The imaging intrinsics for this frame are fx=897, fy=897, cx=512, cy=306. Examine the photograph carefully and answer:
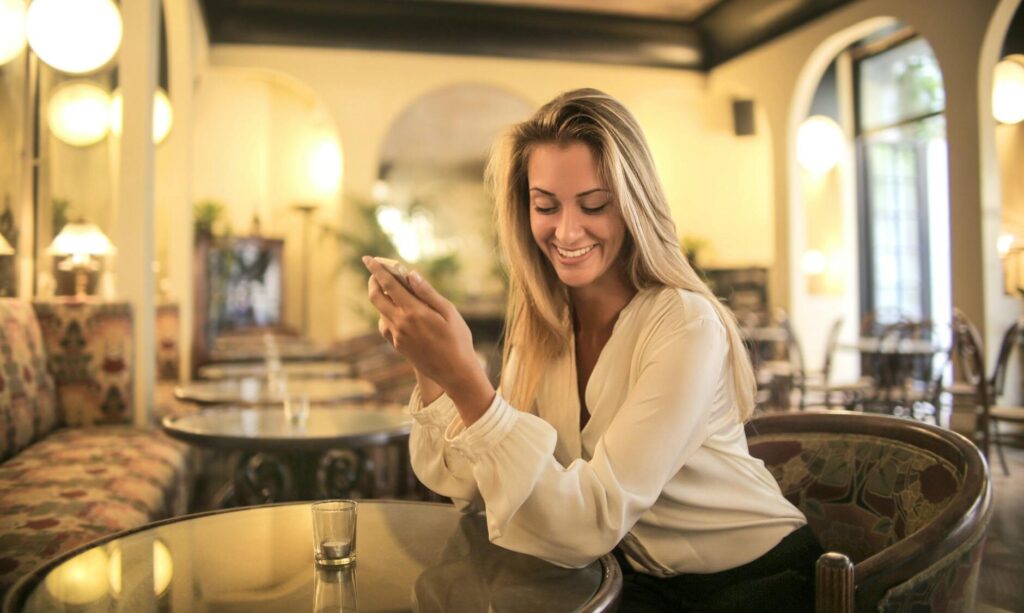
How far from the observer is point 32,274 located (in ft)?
13.9

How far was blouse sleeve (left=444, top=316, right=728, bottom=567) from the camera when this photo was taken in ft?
3.56

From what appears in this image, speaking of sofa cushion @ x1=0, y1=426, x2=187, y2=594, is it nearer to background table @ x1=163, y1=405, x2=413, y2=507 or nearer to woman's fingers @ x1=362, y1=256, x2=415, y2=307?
background table @ x1=163, y1=405, x2=413, y2=507

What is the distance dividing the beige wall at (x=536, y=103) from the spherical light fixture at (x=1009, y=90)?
10.0 feet

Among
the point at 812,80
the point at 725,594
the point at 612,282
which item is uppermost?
the point at 812,80

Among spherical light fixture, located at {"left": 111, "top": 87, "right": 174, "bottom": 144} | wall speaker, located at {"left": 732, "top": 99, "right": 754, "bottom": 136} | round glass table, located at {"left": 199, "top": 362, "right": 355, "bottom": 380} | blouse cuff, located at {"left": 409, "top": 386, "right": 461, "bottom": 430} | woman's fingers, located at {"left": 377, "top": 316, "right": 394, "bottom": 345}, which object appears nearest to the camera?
woman's fingers, located at {"left": 377, "top": 316, "right": 394, "bottom": 345}

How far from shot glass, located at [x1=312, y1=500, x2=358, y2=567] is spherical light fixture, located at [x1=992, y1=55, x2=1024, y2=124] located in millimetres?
6436

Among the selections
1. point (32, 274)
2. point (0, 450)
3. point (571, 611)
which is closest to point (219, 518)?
point (571, 611)

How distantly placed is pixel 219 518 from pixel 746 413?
2.85 feet

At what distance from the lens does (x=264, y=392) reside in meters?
4.13

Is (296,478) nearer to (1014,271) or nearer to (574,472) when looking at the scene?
(574,472)

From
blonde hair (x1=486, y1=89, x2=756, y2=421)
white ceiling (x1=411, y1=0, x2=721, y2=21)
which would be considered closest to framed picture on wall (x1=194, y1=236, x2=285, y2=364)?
white ceiling (x1=411, y1=0, x2=721, y2=21)

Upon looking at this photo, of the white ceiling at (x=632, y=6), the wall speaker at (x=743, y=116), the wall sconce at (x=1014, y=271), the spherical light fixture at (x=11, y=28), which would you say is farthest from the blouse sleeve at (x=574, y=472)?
the wall speaker at (x=743, y=116)

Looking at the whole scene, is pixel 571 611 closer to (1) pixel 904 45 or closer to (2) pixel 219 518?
(2) pixel 219 518

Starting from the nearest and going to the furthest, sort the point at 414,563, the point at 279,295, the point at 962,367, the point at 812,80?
the point at 414,563 < the point at 962,367 < the point at 812,80 < the point at 279,295
